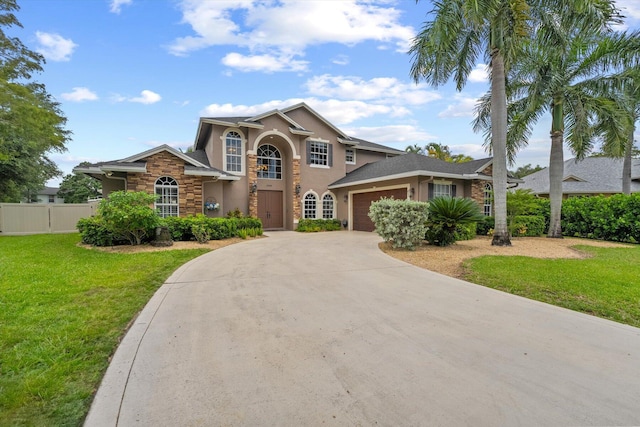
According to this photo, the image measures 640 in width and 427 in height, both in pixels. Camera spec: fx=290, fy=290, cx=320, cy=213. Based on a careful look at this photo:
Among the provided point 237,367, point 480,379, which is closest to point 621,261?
point 480,379

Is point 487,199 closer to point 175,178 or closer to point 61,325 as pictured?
point 175,178

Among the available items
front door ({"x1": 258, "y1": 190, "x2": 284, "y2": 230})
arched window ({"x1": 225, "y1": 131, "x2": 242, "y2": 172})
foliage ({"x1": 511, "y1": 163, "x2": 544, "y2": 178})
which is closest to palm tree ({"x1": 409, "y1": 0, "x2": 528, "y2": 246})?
arched window ({"x1": 225, "y1": 131, "x2": 242, "y2": 172})

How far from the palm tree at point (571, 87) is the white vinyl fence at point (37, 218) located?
21.1 m

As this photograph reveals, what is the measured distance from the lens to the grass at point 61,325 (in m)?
2.23

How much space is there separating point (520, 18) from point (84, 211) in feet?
72.5

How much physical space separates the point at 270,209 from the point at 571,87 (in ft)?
51.7

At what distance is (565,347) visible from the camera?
3.16 metres

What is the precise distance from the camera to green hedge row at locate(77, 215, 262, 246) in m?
10.1

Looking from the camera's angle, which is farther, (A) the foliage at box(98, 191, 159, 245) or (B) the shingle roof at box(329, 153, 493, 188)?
(B) the shingle roof at box(329, 153, 493, 188)

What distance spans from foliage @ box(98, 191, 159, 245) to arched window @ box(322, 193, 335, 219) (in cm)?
1074

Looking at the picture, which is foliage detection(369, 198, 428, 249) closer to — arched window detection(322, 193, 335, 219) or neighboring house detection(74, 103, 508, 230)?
neighboring house detection(74, 103, 508, 230)

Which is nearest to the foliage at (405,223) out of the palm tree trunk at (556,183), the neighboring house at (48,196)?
the palm tree trunk at (556,183)

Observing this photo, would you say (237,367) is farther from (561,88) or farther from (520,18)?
(561,88)

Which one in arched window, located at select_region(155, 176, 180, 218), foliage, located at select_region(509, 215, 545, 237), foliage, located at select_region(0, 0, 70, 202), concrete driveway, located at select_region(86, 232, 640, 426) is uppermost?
foliage, located at select_region(0, 0, 70, 202)
